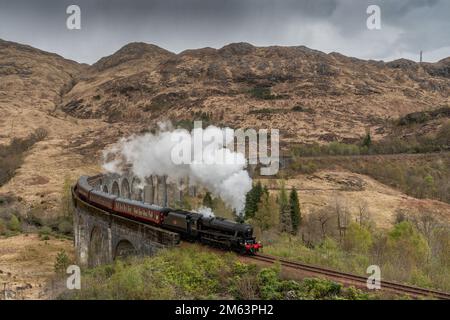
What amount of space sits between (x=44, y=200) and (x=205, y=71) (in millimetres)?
118173

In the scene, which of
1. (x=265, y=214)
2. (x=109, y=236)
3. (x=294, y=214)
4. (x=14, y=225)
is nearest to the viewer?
(x=109, y=236)

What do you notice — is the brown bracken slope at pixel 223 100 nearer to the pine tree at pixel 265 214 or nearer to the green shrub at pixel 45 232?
the green shrub at pixel 45 232

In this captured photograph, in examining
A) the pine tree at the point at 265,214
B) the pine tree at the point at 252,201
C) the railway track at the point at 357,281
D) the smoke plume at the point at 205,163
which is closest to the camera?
the railway track at the point at 357,281

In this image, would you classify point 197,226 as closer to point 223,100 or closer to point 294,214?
point 294,214

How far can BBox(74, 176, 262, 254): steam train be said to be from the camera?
2111cm

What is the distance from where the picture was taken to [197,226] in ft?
75.9

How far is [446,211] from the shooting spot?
61.9 m

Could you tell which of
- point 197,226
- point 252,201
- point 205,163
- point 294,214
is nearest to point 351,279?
point 197,226

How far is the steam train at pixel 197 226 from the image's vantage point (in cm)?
2111

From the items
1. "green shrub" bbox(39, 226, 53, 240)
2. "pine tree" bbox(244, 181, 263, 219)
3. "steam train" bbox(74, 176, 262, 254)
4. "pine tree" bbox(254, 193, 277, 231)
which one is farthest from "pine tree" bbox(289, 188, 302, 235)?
"green shrub" bbox(39, 226, 53, 240)

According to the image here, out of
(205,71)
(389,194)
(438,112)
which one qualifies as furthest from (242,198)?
(205,71)

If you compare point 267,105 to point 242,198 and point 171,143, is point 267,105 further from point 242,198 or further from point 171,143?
point 242,198

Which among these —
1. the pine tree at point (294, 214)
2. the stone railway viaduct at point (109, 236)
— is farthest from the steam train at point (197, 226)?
the pine tree at point (294, 214)

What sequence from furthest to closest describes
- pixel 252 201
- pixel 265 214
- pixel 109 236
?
pixel 252 201 → pixel 265 214 → pixel 109 236
